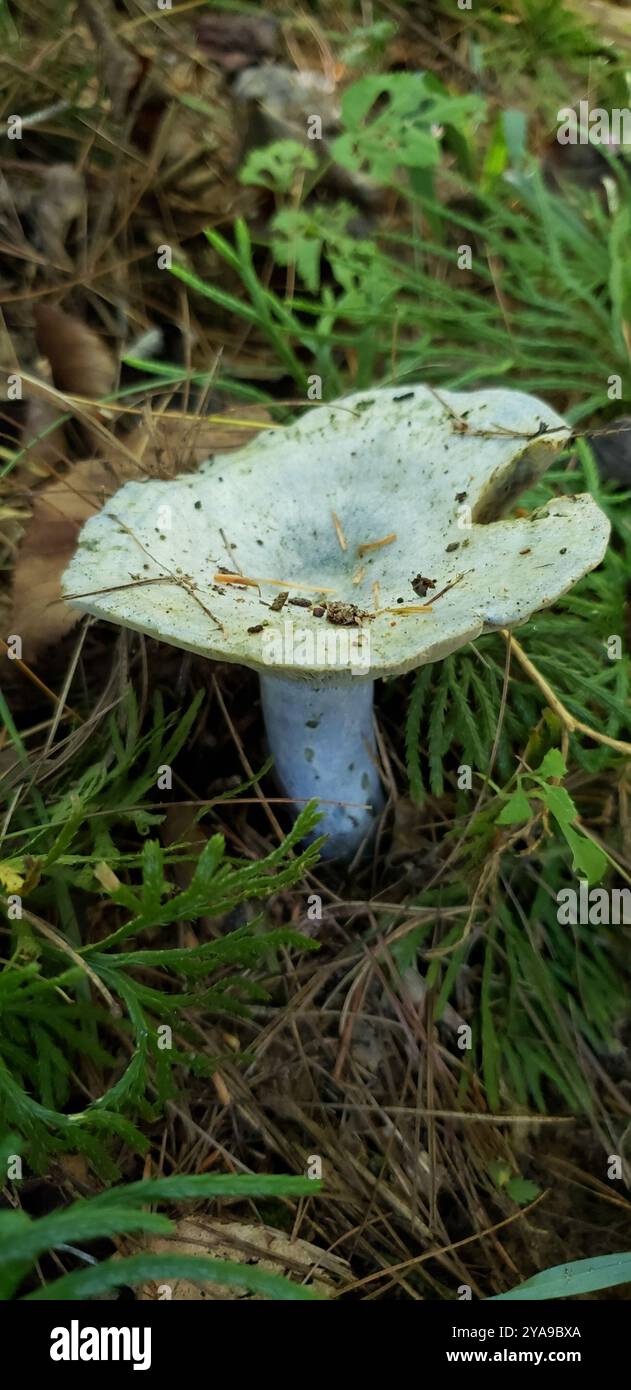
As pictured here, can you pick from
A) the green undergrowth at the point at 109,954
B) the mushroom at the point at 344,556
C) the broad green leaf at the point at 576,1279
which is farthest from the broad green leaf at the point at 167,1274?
the mushroom at the point at 344,556

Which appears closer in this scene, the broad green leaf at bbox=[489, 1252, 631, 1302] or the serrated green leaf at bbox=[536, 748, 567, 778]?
the broad green leaf at bbox=[489, 1252, 631, 1302]


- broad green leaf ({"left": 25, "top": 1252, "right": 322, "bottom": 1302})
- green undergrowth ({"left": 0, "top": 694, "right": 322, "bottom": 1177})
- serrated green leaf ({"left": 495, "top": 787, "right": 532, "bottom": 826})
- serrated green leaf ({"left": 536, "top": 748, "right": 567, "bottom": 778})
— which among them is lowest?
broad green leaf ({"left": 25, "top": 1252, "right": 322, "bottom": 1302})

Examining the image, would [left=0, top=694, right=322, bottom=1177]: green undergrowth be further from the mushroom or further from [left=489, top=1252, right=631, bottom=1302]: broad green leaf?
[left=489, top=1252, right=631, bottom=1302]: broad green leaf

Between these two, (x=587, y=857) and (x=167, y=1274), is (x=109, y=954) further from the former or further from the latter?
(x=587, y=857)

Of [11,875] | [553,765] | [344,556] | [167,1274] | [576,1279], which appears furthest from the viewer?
[344,556]

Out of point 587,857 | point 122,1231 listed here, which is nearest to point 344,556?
point 587,857

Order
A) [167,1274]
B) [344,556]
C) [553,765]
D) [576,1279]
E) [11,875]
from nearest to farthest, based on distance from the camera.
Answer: [167,1274], [576,1279], [11,875], [553,765], [344,556]

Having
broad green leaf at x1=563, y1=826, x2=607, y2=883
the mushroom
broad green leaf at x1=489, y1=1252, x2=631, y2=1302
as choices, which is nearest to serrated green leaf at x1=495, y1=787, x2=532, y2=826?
broad green leaf at x1=563, y1=826, x2=607, y2=883
